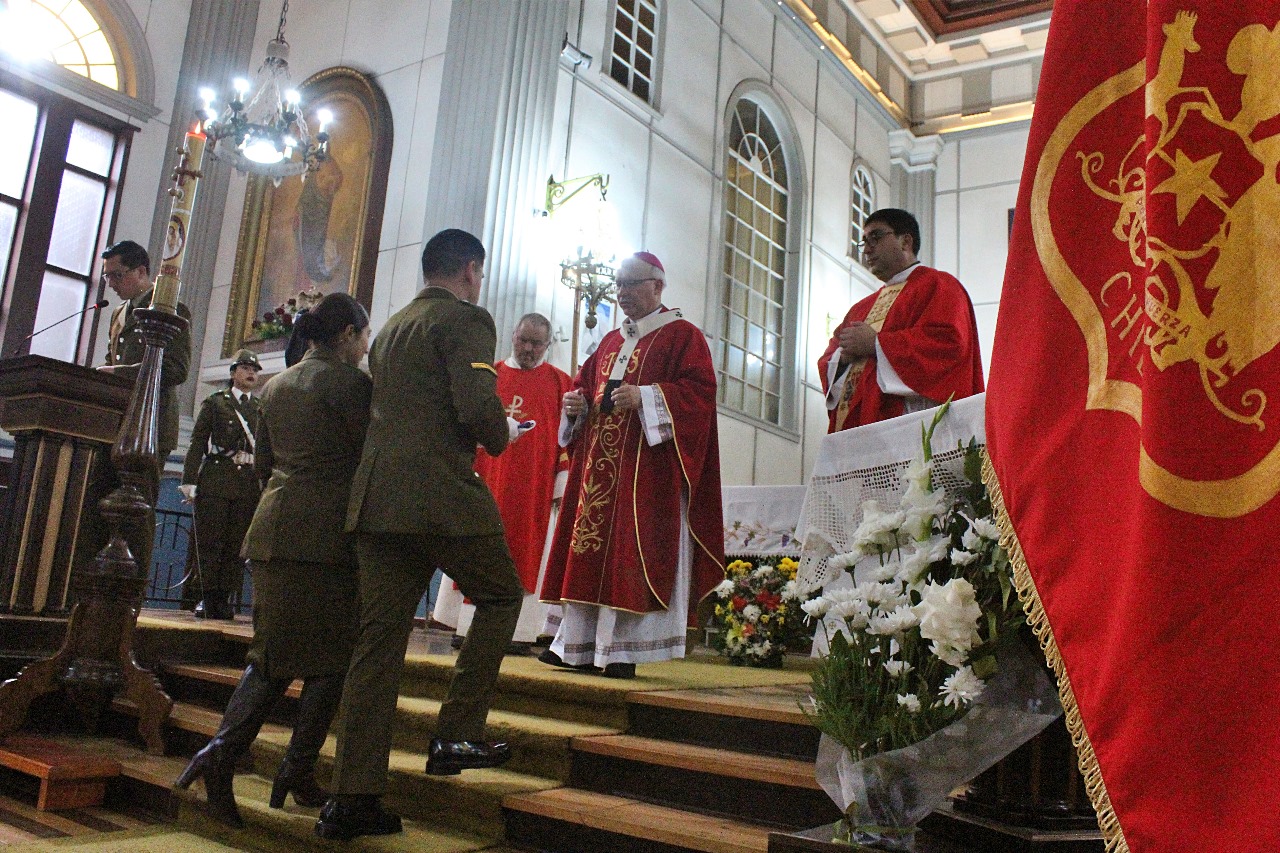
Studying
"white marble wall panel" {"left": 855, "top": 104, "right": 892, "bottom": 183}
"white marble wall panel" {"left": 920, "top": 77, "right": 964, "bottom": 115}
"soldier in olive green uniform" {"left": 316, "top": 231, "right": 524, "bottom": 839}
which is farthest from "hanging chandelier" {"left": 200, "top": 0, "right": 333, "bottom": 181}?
"white marble wall panel" {"left": 920, "top": 77, "right": 964, "bottom": 115}

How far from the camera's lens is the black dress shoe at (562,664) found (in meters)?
4.19

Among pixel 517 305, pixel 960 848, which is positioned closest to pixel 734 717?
pixel 960 848

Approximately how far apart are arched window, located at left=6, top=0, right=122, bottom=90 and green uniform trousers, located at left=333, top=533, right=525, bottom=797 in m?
7.50

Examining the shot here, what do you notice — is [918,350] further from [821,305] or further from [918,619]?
[821,305]

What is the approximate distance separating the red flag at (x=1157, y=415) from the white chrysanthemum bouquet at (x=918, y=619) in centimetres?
48

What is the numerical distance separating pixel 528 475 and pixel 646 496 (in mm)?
1416

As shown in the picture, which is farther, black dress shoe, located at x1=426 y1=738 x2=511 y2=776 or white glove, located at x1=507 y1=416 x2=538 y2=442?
white glove, located at x1=507 y1=416 x2=538 y2=442

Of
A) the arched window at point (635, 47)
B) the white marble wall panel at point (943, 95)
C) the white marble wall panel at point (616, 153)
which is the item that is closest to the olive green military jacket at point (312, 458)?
the white marble wall panel at point (616, 153)

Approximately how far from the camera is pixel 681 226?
9.70 metres

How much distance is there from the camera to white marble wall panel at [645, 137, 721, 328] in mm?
9367

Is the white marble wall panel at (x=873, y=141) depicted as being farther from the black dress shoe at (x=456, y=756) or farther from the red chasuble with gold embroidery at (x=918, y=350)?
the black dress shoe at (x=456, y=756)

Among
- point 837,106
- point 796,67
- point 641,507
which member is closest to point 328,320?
point 641,507

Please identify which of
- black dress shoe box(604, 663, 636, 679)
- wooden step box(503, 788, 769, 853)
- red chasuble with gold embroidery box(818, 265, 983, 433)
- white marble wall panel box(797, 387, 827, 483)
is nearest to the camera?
wooden step box(503, 788, 769, 853)

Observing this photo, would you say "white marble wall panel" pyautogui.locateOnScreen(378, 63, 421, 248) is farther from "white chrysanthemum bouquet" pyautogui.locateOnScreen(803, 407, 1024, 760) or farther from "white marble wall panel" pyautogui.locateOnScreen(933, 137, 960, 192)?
"white marble wall panel" pyautogui.locateOnScreen(933, 137, 960, 192)
